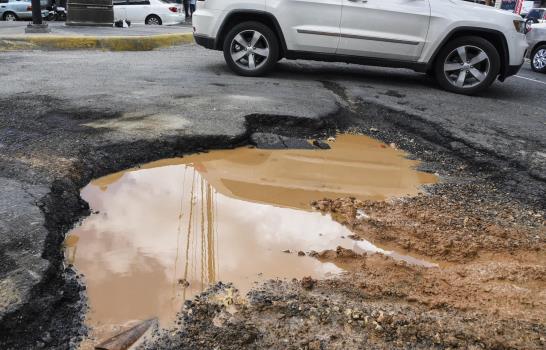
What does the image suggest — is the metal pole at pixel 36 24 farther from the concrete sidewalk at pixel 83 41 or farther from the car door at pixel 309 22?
the car door at pixel 309 22

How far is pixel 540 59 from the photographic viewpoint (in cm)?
1195

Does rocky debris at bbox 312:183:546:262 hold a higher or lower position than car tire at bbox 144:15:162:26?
lower

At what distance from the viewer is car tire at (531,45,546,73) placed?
11.9m

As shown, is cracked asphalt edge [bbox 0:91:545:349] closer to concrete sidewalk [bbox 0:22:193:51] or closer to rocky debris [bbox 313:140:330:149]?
rocky debris [bbox 313:140:330:149]

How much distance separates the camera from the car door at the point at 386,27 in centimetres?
681

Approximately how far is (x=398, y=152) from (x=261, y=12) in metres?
3.13

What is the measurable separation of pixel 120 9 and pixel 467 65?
13.6 metres

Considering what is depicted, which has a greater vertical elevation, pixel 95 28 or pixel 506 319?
pixel 95 28

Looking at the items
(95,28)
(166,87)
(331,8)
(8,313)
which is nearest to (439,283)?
(8,313)

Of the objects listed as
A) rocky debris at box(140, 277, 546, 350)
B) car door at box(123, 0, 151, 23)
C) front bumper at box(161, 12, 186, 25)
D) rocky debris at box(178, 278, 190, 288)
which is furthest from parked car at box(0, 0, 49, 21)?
rocky debris at box(140, 277, 546, 350)

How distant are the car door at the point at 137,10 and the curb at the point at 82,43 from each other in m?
6.95

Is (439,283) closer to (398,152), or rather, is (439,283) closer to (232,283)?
(232,283)

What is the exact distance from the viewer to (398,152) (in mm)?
5031

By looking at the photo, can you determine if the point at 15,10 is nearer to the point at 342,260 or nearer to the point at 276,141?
the point at 276,141
